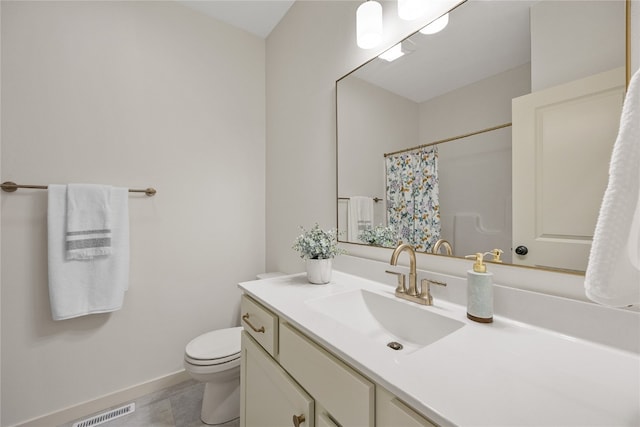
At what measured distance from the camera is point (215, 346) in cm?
150

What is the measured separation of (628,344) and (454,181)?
0.59m

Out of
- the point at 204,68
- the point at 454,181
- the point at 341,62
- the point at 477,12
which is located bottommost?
the point at 454,181

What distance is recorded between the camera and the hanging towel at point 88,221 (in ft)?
4.58

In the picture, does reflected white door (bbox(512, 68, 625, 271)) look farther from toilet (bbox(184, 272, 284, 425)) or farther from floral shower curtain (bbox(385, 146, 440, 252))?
toilet (bbox(184, 272, 284, 425))

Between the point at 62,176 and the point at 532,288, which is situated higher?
the point at 62,176

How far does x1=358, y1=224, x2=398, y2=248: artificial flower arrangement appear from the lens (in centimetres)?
116

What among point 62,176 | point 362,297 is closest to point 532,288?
point 362,297

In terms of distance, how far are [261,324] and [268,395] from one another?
234 millimetres

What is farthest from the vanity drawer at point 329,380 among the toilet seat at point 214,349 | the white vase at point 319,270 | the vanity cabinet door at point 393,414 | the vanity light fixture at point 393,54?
the vanity light fixture at point 393,54

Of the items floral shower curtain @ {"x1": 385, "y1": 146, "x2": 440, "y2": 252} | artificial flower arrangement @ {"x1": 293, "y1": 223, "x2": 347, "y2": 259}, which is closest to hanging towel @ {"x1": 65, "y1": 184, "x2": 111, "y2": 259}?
artificial flower arrangement @ {"x1": 293, "y1": 223, "x2": 347, "y2": 259}

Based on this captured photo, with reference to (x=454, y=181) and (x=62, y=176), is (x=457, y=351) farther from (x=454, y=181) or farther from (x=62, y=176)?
(x=62, y=176)

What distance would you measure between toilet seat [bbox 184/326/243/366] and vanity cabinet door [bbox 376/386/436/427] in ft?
3.68

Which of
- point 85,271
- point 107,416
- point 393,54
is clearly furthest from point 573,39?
point 107,416

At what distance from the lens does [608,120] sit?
637 millimetres
